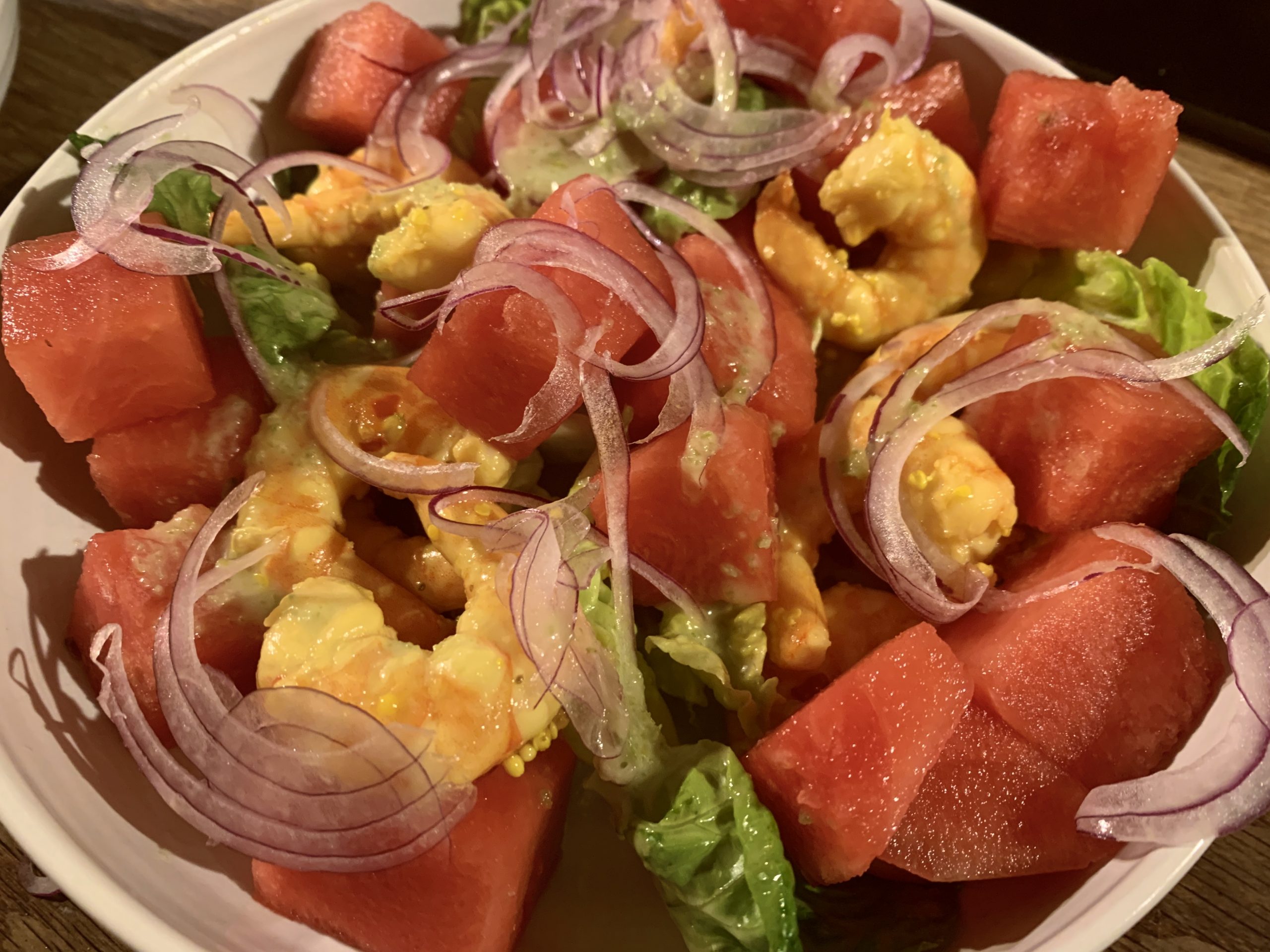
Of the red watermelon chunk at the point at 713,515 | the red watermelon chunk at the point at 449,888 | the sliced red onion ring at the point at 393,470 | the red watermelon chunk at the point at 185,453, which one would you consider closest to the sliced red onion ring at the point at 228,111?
the red watermelon chunk at the point at 185,453

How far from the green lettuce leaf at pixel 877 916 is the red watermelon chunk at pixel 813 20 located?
1405mm

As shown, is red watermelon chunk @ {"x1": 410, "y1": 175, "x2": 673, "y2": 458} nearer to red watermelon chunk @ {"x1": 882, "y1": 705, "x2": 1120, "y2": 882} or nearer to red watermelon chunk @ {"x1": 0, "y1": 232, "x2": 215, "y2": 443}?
red watermelon chunk @ {"x1": 0, "y1": 232, "x2": 215, "y2": 443}

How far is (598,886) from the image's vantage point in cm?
136

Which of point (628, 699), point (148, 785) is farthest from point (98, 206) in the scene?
point (628, 699)

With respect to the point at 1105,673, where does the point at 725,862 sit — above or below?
below

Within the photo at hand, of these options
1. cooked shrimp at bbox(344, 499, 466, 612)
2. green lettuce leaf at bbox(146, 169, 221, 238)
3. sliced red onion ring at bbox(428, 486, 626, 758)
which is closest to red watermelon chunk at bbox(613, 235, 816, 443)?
sliced red onion ring at bbox(428, 486, 626, 758)

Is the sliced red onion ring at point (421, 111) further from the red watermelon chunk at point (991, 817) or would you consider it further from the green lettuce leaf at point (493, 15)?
the red watermelon chunk at point (991, 817)

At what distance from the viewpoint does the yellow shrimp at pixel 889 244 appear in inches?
57.4

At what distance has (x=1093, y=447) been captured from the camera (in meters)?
1.28

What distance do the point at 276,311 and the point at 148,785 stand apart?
0.72 metres

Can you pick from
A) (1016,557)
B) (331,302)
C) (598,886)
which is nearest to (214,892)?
(598,886)

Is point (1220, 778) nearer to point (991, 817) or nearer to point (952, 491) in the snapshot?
point (991, 817)

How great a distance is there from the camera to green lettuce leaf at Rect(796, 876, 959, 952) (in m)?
1.19

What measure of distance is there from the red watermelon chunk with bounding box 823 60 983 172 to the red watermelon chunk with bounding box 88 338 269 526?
108 cm
